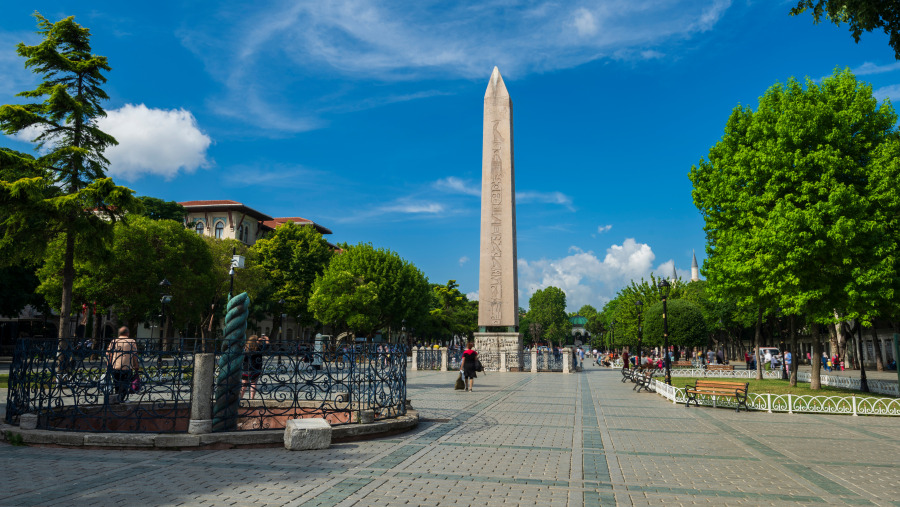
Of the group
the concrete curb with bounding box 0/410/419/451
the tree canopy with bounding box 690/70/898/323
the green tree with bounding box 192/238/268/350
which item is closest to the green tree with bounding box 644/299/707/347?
the tree canopy with bounding box 690/70/898/323

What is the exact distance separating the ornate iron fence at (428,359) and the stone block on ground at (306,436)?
2592 cm

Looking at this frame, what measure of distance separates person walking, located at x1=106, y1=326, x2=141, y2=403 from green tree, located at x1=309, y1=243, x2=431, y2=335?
117 ft

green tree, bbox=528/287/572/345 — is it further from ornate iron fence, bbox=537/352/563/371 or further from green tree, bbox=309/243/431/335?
ornate iron fence, bbox=537/352/563/371

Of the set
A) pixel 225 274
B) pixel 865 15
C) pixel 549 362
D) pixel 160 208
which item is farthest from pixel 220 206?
pixel 865 15

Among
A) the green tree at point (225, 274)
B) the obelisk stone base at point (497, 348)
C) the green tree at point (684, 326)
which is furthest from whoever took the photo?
the green tree at point (225, 274)

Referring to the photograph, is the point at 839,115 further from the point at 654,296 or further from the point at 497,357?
the point at 654,296

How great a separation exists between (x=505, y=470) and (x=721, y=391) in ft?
31.7

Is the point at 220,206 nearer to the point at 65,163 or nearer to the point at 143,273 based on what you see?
the point at 143,273

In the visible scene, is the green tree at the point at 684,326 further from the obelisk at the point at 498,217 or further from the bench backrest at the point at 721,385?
the bench backrest at the point at 721,385

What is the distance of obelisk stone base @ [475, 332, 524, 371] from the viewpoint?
3169cm

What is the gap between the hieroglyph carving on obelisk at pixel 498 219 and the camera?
98.9ft

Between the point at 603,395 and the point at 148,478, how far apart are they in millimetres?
14714

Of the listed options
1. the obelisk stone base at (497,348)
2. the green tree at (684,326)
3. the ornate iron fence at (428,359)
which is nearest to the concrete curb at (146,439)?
the obelisk stone base at (497,348)

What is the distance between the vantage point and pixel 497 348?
3200 cm
